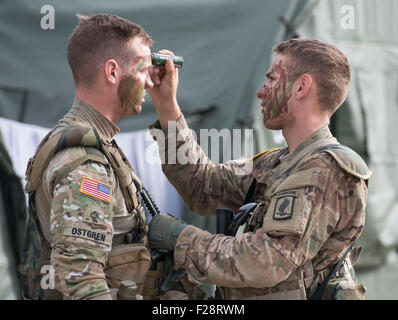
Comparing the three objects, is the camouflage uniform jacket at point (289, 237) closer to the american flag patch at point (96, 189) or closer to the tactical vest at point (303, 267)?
the tactical vest at point (303, 267)

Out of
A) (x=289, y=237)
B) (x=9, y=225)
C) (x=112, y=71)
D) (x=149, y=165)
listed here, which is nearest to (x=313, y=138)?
(x=289, y=237)

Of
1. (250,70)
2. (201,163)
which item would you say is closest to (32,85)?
(250,70)

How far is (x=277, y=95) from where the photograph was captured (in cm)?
311

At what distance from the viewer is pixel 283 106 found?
10.2ft

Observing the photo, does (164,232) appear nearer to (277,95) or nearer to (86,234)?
(86,234)

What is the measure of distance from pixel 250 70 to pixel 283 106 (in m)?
2.75

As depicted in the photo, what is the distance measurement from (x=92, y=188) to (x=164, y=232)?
486 mm

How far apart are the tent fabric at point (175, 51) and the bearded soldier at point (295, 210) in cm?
249

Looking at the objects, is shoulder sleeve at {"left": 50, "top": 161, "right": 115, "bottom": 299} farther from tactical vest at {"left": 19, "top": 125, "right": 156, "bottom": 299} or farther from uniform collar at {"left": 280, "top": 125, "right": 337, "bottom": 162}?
uniform collar at {"left": 280, "top": 125, "right": 337, "bottom": 162}

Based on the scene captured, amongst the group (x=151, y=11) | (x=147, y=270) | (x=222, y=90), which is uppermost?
(x=151, y=11)

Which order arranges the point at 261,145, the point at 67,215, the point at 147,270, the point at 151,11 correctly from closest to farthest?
the point at 67,215
the point at 147,270
the point at 261,145
the point at 151,11

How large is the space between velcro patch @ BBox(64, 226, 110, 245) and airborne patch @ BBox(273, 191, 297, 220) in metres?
0.73
